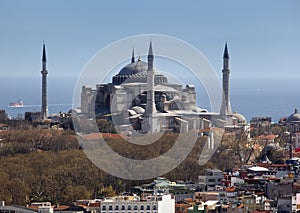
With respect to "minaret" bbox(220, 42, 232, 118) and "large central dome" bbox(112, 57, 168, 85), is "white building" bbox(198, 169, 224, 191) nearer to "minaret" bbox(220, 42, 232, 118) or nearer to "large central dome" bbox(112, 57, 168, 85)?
"minaret" bbox(220, 42, 232, 118)

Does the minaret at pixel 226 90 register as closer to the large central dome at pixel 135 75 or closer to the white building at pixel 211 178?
the large central dome at pixel 135 75

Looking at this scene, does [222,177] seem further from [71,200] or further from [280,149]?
[280,149]

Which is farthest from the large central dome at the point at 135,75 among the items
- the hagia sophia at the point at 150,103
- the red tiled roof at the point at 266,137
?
the red tiled roof at the point at 266,137

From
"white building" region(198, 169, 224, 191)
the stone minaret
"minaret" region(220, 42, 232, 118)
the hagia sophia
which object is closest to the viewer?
"white building" region(198, 169, 224, 191)

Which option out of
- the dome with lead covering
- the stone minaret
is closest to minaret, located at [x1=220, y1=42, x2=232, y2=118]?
the dome with lead covering

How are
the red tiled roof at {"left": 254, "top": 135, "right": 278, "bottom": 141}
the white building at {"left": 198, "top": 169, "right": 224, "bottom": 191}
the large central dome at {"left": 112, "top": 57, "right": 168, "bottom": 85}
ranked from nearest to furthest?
1. the white building at {"left": 198, "top": 169, "right": 224, "bottom": 191}
2. the red tiled roof at {"left": 254, "top": 135, "right": 278, "bottom": 141}
3. the large central dome at {"left": 112, "top": 57, "right": 168, "bottom": 85}

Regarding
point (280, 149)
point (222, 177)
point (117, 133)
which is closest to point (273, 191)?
point (222, 177)

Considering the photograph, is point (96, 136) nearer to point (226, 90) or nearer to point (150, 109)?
point (150, 109)

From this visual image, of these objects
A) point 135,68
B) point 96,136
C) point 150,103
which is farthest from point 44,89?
point 96,136
